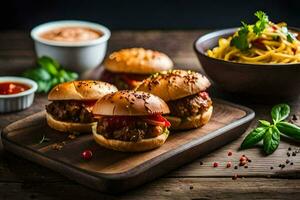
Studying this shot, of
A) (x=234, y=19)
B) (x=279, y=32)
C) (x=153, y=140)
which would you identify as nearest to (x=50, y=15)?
(x=234, y=19)

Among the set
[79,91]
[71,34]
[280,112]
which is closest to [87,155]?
[79,91]

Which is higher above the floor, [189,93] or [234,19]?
[189,93]

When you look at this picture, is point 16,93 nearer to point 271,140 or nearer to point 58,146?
point 58,146

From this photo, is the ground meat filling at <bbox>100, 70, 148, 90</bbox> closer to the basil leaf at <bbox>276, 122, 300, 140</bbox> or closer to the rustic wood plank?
the basil leaf at <bbox>276, 122, 300, 140</bbox>

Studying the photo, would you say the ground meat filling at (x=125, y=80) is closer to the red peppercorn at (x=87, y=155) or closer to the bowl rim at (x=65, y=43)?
the bowl rim at (x=65, y=43)

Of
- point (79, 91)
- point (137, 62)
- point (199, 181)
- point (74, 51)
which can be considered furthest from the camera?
point (74, 51)

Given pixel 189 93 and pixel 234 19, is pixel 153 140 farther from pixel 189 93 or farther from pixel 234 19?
pixel 234 19
